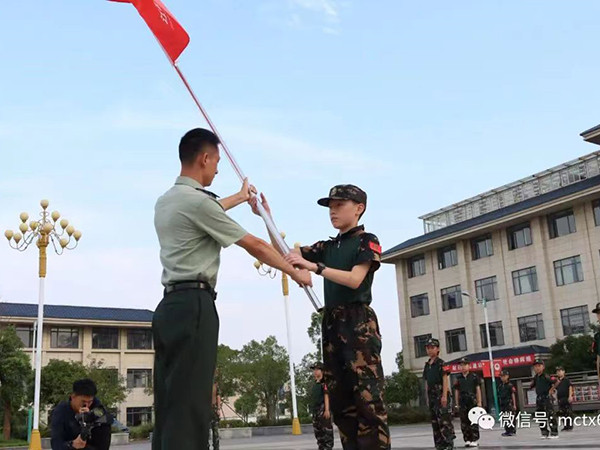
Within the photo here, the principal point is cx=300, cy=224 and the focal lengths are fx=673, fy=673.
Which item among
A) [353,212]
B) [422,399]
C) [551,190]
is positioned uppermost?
[551,190]

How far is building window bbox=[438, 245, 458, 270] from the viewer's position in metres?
43.7

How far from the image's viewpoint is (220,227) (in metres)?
3.54

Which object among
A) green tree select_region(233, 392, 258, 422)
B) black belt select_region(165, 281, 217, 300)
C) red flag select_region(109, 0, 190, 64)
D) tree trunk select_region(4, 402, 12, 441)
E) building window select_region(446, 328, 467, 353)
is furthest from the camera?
green tree select_region(233, 392, 258, 422)

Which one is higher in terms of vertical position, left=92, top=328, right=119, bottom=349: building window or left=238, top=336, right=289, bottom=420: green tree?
left=92, top=328, right=119, bottom=349: building window

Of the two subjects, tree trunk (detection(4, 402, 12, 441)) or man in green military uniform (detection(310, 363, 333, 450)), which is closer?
man in green military uniform (detection(310, 363, 333, 450))

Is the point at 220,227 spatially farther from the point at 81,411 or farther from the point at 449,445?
the point at 449,445

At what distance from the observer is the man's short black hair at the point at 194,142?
3.77m

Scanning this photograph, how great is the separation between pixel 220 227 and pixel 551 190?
40857 mm

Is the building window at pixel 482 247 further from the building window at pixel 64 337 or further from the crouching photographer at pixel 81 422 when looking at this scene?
the crouching photographer at pixel 81 422

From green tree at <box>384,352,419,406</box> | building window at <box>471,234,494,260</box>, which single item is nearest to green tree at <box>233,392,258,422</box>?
green tree at <box>384,352,419,406</box>

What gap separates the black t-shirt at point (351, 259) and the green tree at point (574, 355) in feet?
94.4

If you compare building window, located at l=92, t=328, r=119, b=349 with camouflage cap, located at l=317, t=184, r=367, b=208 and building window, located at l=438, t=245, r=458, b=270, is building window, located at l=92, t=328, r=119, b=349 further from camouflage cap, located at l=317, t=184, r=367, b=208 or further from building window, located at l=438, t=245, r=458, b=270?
camouflage cap, located at l=317, t=184, r=367, b=208

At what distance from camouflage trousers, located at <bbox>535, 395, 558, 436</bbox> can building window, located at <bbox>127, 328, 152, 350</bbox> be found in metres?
41.8

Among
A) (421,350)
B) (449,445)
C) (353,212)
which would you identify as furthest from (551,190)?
(353,212)
